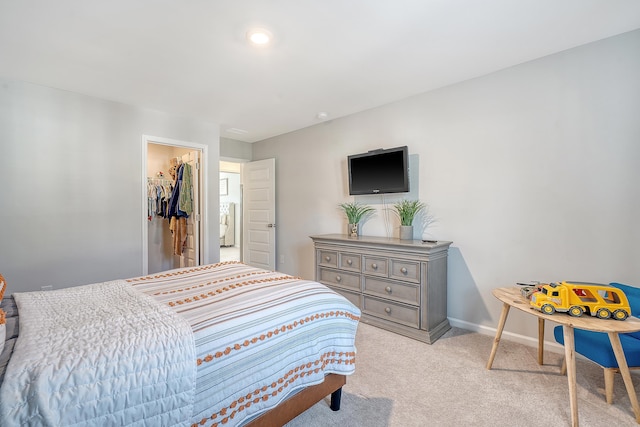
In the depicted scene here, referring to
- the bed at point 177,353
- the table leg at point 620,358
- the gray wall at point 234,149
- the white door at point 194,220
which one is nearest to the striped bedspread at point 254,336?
the bed at point 177,353

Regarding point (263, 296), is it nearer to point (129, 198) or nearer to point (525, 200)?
point (525, 200)

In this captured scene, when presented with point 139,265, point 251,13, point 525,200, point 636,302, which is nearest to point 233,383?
point 251,13

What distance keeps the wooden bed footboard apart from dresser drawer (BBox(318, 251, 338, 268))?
5.34ft

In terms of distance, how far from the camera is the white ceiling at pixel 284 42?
5.73ft

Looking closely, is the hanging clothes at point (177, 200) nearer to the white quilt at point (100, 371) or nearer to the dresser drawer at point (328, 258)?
the dresser drawer at point (328, 258)

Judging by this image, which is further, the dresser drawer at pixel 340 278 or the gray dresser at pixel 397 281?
the dresser drawer at pixel 340 278

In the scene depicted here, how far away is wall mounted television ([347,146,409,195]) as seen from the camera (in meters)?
3.05

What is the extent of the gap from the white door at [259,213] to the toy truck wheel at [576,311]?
372 cm

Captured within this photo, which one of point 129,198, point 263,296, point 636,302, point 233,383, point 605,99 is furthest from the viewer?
point 129,198

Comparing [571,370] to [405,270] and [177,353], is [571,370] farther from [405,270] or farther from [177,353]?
[177,353]

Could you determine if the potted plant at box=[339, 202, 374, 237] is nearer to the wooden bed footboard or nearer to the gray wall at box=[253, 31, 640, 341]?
the gray wall at box=[253, 31, 640, 341]

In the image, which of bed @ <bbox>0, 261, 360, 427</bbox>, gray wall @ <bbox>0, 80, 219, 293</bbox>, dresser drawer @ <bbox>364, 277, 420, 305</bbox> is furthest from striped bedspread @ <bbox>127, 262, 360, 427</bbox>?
gray wall @ <bbox>0, 80, 219, 293</bbox>

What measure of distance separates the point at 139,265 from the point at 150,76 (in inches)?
81.9

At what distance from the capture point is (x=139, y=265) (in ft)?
11.0
